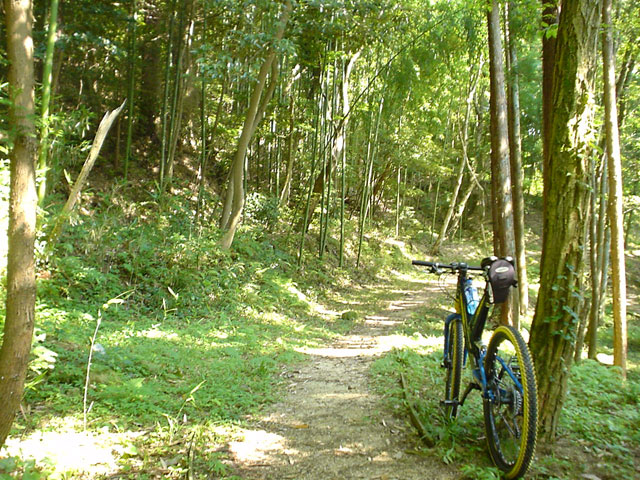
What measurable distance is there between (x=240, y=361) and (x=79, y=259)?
3.52m

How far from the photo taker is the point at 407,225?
24.4 metres

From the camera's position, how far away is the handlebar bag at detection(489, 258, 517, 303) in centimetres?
265

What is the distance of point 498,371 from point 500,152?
4.70 meters

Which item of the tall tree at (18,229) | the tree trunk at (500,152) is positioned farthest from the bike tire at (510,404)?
the tree trunk at (500,152)

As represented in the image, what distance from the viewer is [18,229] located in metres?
2.19

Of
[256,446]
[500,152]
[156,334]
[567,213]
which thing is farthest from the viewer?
[500,152]

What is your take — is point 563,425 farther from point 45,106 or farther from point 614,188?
point 45,106

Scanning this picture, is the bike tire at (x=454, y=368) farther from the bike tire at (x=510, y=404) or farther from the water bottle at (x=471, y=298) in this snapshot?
the bike tire at (x=510, y=404)

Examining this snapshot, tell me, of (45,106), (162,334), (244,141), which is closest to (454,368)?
(162,334)

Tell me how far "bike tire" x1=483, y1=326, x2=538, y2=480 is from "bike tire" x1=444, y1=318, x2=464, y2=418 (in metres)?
0.34

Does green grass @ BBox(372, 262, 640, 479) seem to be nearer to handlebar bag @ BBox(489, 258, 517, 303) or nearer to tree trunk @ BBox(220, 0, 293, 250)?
handlebar bag @ BBox(489, 258, 517, 303)

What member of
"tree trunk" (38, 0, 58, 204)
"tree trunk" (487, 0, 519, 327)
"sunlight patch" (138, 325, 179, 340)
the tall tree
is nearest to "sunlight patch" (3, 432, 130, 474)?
the tall tree

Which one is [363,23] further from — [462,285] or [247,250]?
[462,285]

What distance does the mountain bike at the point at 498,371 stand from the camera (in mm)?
2301
